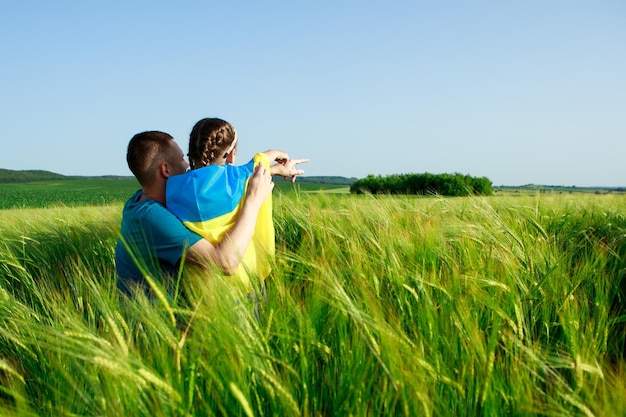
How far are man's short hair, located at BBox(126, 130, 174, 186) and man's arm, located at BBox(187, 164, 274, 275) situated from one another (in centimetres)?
40

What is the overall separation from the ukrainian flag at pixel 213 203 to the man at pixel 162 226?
2.3 inches

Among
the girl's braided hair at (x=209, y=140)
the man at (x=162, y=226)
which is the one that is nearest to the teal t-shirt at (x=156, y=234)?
the man at (x=162, y=226)

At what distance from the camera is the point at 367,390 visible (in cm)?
103

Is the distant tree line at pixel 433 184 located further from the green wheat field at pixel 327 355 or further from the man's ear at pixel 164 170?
the green wheat field at pixel 327 355

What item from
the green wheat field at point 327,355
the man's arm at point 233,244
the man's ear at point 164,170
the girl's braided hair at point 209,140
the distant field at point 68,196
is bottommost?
the distant field at point 68,196

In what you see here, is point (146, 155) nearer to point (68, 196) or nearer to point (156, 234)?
point (156, 234)

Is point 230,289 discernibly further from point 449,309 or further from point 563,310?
point 563,310

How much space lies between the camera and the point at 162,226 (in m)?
1.74

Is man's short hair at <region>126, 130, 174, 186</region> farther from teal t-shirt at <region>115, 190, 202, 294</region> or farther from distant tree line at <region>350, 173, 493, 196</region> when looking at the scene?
distant tree line at <region>350, 173, 493, 196</region>

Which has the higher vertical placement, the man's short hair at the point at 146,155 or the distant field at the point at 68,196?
the man's short hair at the point at 146,155

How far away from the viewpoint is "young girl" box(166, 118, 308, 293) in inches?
71.0

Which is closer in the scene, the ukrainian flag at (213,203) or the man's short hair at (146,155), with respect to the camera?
the ukrainian flag at (213,203)

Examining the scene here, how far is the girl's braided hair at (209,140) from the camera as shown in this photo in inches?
84.3

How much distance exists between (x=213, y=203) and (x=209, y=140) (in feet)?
1.35
